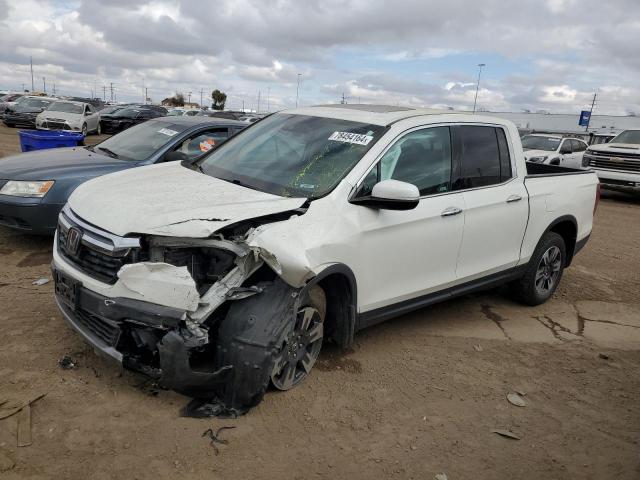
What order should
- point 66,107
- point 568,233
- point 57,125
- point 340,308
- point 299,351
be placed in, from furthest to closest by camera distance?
point 66,107 → point 57,125 → point 568,233 → point 340,308 → point 299,351

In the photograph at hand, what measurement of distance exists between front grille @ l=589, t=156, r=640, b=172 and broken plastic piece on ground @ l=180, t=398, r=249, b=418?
13.7 m

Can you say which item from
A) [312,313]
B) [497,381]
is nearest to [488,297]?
[497,381]

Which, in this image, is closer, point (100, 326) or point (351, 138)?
point (100, 326)

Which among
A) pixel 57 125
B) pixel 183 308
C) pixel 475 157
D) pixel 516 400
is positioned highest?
pixel 475 157

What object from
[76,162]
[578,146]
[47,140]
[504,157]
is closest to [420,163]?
[504,157]

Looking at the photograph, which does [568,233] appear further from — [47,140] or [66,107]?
[66,107]

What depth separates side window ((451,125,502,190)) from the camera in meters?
4.35

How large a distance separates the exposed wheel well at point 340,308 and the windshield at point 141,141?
3328 millimetres

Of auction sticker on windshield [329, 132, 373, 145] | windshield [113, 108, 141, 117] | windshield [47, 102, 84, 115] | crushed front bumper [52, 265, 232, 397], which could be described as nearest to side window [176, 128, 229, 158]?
auction sticker on windshield [329, 132, 373, 145]

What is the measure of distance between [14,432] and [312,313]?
5.78ft

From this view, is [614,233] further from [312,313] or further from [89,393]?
[89,393]

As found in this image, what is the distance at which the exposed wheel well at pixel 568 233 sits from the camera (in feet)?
18.3

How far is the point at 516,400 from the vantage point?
3.71 m

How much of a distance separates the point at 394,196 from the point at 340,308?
829 millimetres
